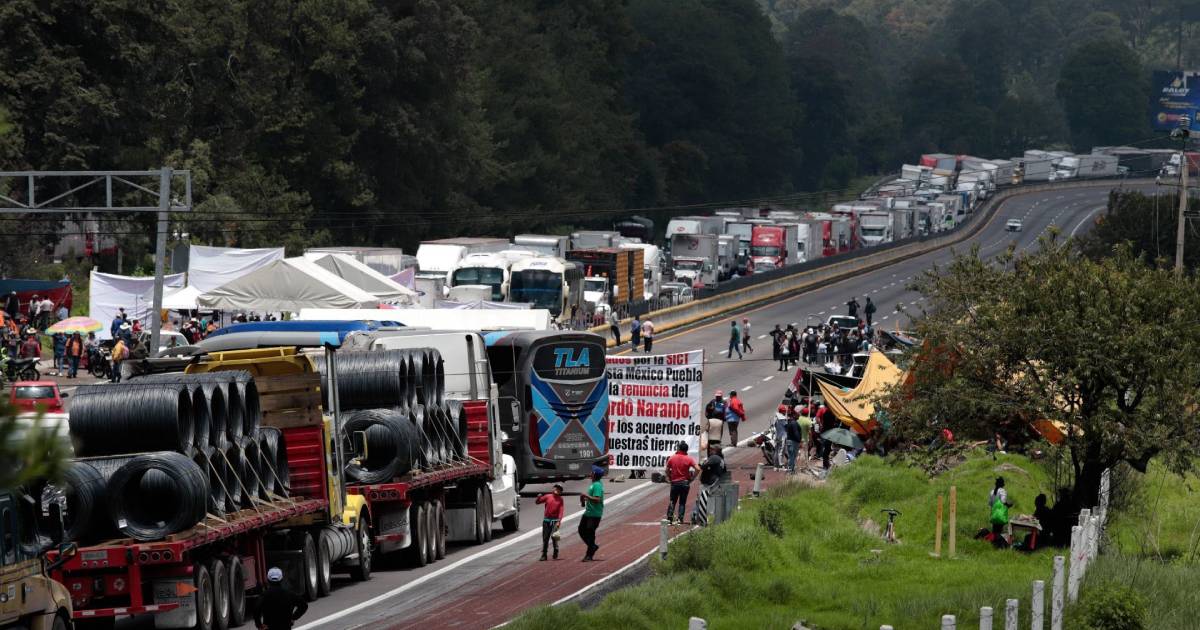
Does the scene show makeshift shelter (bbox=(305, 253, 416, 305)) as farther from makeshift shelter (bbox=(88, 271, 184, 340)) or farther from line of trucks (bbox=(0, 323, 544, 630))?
line of trucks (bbox=(0, 323, 544, 630))

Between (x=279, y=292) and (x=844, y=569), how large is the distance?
22.0 metres

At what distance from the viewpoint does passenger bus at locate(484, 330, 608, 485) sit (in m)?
34.4

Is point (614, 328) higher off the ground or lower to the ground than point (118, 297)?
lower

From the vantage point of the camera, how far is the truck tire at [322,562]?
2231cm

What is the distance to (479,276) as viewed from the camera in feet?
210

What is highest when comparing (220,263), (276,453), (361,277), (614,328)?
(220,263)

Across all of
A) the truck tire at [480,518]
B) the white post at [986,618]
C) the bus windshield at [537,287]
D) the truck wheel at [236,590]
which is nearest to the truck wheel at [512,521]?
the truck tire at [480,518]

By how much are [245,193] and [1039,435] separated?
54282 millimetres

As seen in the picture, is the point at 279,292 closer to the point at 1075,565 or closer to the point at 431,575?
the point at 431,575

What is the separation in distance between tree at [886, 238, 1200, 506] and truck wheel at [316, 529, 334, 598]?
34.2ft

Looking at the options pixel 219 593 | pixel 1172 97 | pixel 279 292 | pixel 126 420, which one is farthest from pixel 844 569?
pixel 1172 97

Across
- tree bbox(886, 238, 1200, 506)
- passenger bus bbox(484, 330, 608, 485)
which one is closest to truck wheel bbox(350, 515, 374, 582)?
tree bbox(886, 238, 1200, 506)

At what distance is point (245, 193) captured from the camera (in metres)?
78.4

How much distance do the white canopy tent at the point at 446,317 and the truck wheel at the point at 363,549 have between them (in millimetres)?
13272
